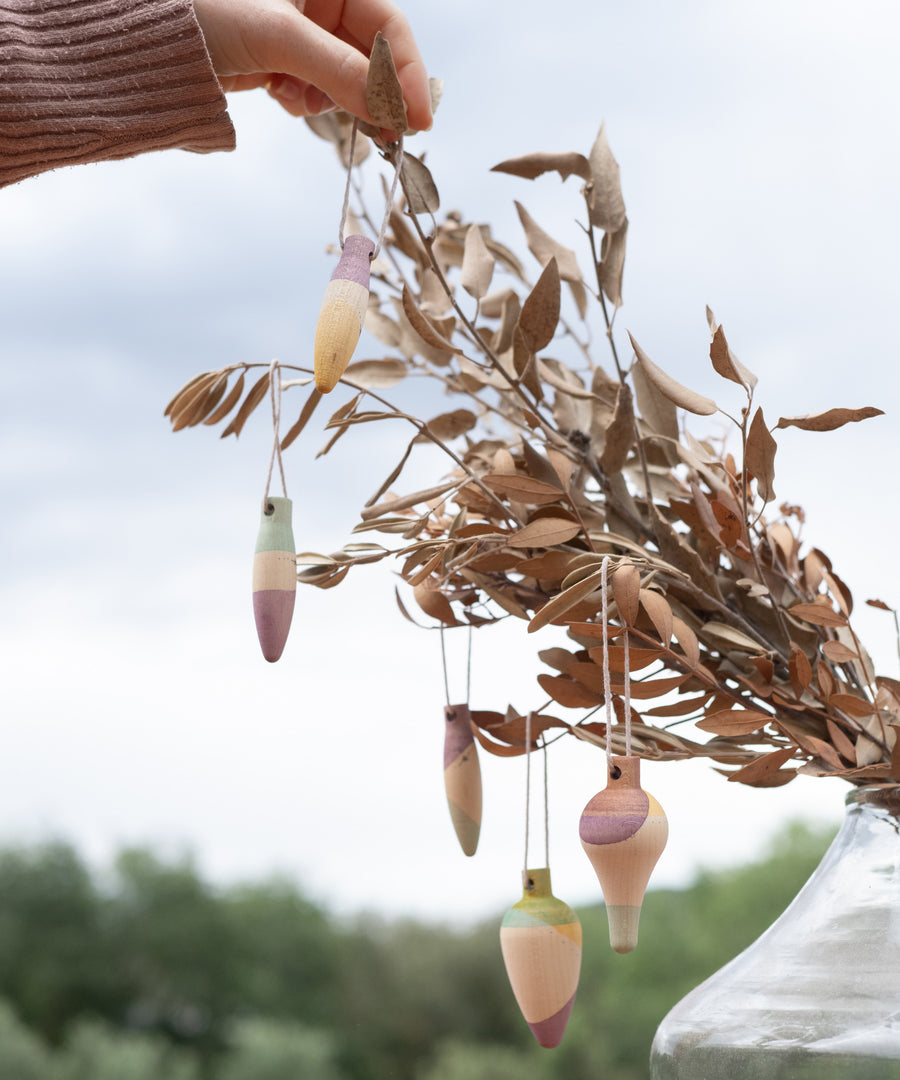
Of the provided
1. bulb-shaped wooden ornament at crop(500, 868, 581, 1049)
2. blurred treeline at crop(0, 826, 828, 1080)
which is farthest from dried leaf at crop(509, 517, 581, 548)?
blurred treeline at crop(0, 826, 828, 1080)

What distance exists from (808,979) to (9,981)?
339 cm

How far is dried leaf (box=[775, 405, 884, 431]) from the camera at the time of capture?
0.28 m

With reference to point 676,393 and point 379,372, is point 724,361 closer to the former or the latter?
point 676,393

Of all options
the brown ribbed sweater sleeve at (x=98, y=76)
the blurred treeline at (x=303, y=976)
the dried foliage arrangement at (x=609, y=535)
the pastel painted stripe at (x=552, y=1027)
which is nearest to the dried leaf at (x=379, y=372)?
the dried foliage arrangement at (x=609, y=535)

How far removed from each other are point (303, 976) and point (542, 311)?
3463mm

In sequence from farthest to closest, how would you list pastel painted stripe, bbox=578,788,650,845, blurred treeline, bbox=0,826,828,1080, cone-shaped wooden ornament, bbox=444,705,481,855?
blurred treeline, bbox=0,826,828,1080 < cone-shaped wooden ornament, bbox=444,705,481,855 < pastel painted stripe, bbox=578,788,650,845

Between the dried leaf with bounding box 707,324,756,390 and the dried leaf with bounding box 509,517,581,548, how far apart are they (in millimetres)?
62

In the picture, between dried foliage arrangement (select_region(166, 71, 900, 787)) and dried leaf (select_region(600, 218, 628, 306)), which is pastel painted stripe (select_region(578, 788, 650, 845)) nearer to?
dried foliage arrangement (select_region(166, 71, 900, 787))

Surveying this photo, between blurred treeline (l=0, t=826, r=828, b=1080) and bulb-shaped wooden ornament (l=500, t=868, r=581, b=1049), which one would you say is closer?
bulb-shaped wooden ornament (l=500, t=868, r=581, b=1049)

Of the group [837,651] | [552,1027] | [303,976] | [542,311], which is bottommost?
[303,976]

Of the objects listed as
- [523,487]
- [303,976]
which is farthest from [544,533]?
[303,976]

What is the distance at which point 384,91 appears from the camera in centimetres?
27

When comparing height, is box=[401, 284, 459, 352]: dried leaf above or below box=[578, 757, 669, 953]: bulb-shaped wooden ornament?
above

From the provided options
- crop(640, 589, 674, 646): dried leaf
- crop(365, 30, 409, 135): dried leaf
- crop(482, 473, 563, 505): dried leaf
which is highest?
crop(365, 30, 409, 135): dried leaf
